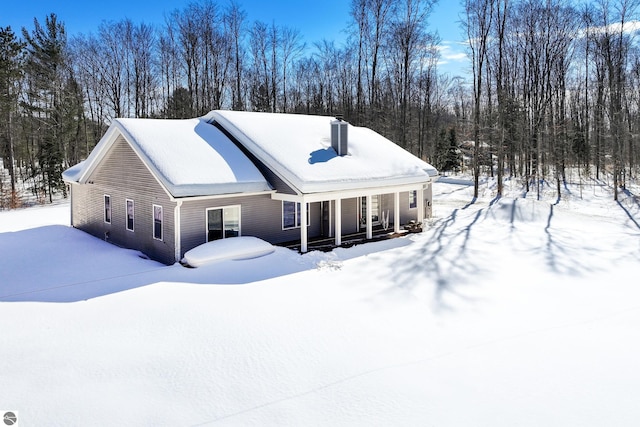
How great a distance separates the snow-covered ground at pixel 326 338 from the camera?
497cm

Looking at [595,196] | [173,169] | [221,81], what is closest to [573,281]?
[173,169]

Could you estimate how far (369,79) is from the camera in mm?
32219

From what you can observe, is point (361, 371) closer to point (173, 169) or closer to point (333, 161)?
point (173, 169)

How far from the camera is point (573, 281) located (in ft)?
31.9

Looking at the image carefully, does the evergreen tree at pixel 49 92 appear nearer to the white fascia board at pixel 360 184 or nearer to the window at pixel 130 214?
the window at pixel 130 214

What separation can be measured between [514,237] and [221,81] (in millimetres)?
26912

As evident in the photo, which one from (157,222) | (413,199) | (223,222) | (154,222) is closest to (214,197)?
(223,222)

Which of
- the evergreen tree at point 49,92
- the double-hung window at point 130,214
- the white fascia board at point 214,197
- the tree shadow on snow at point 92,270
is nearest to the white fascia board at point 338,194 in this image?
the white fascia board at point 214,197

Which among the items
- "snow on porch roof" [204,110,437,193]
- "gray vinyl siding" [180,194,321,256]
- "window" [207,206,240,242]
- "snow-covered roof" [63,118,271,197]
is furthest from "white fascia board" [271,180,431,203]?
"window" [207,206,240,242]

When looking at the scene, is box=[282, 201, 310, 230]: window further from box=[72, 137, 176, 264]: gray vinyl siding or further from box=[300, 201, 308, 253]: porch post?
box=[72, 137, 176, 264]: gray vinyl siding

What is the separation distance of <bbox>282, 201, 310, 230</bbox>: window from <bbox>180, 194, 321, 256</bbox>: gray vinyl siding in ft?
0.52

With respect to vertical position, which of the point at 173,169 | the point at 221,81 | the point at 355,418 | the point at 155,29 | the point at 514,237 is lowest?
the point at 355,418

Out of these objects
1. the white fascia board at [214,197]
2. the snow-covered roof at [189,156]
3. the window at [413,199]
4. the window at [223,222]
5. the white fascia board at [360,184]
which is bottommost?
the window at [223,222]

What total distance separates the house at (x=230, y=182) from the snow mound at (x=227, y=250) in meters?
0.65
